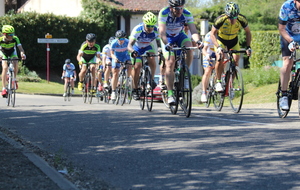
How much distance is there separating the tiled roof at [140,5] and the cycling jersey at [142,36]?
3617cm

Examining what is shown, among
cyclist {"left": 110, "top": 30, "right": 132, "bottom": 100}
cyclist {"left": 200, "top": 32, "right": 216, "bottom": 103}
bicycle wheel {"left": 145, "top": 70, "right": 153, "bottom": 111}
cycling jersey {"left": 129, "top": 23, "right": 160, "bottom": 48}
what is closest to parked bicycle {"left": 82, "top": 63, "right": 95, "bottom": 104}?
cyclist {"left": 110, "top": 30, "right": 132, "bottom": 100}

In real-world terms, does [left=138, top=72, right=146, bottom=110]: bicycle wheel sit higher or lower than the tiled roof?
lower

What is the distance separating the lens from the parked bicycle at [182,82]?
1015 cm

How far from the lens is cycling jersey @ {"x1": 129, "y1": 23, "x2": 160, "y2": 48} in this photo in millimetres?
12621

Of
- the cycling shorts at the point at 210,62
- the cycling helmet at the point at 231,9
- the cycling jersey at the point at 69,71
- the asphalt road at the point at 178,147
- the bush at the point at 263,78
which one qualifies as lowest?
the asphalt road at the point at 178,147

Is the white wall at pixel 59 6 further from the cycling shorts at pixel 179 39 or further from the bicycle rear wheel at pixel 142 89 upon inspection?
the cycling shorts at pixel 179 39

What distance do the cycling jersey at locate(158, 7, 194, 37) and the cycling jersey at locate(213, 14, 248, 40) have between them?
0.62 metres

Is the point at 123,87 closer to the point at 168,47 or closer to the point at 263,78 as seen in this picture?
the point at 168,47

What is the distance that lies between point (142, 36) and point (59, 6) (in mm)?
40248

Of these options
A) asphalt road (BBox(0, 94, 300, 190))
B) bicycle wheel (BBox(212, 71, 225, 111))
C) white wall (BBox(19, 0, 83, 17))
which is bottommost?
asphalt road (BBox(0, 94, 300, 190))

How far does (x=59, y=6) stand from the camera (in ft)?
170

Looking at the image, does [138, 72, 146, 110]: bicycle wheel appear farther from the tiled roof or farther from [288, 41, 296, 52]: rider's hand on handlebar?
the tiled roof

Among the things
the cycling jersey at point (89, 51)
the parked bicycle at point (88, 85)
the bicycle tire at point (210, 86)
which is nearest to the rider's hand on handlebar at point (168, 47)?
the bicycle tire at point (210, 86)

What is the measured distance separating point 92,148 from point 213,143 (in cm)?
144
